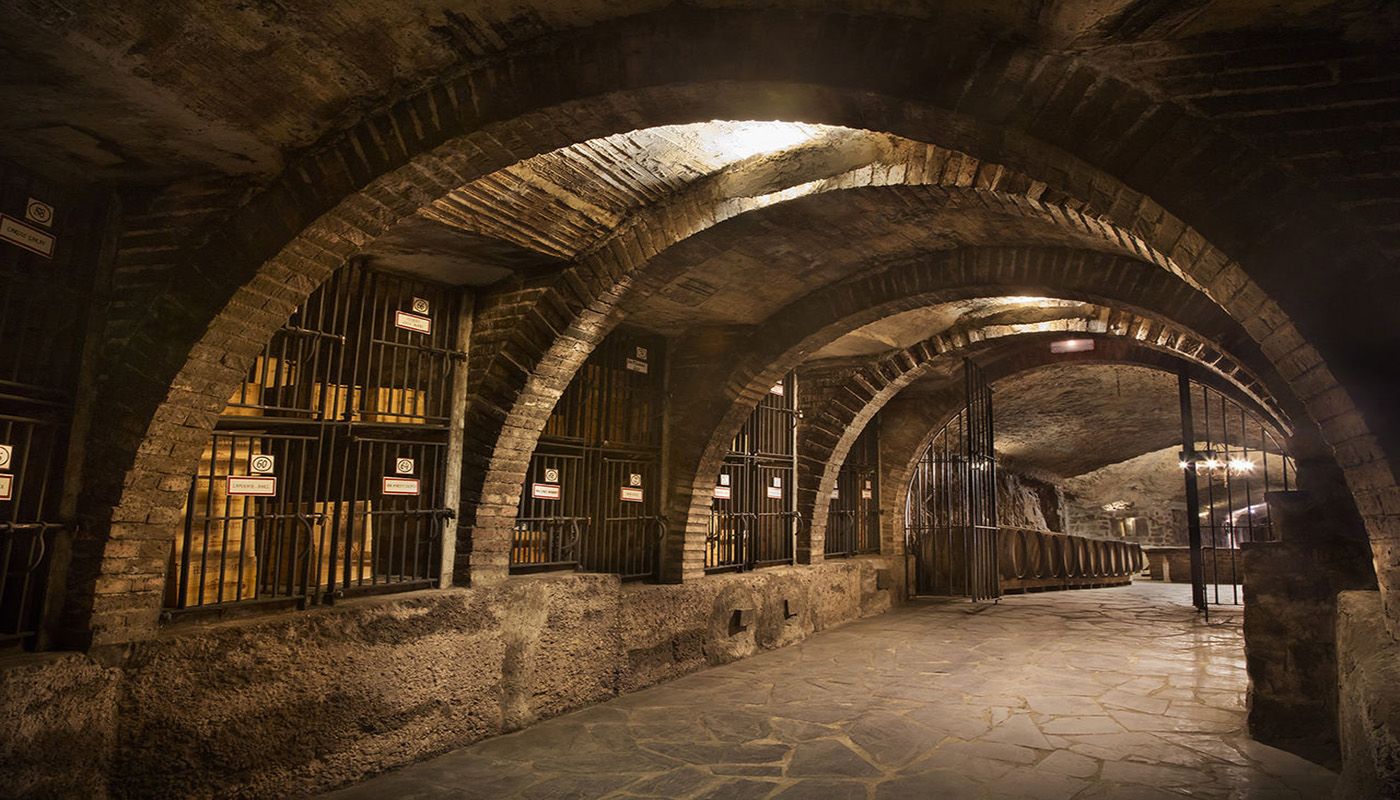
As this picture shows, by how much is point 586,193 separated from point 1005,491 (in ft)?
46.2

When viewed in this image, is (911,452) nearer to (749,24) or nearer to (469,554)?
(469,554)

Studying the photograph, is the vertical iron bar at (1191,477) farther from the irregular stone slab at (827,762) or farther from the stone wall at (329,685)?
the irregular stone slab at (827,762)

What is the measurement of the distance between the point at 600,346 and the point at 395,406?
1.89 metres

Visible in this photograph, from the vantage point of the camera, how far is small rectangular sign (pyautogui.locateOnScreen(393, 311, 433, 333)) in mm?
5398

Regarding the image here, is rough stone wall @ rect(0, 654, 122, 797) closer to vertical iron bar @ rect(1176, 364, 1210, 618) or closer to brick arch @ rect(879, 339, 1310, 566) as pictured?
brick arch @ rect(879, 339, 1310, 566)

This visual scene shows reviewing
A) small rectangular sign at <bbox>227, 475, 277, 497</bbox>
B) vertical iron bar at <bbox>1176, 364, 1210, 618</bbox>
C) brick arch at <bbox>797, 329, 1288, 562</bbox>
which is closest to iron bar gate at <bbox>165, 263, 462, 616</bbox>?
small rectangular sign at <bbox>227, 475, 277, 497</bbox>

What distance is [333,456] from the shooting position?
498cm

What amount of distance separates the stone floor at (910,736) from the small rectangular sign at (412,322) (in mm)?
2789

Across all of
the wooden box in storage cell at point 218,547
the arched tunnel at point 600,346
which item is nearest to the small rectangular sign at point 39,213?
the arched tunnel at point 600,346

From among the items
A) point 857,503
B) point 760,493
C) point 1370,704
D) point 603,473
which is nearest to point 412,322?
point 603,473

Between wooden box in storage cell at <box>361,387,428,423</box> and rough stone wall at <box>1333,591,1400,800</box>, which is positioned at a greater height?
wooden box in storage cell at <box>361,387,428,423</box>

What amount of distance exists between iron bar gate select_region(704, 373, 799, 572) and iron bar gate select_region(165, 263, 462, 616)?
3.31m

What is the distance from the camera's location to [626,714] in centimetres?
573

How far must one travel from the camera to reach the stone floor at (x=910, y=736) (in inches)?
163
